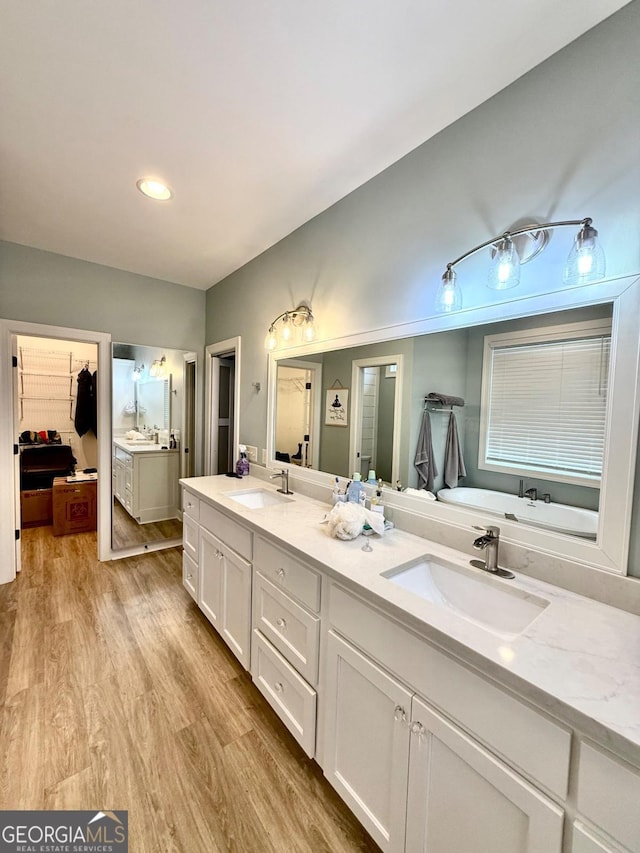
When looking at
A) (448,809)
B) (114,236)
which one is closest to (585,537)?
(448,809)

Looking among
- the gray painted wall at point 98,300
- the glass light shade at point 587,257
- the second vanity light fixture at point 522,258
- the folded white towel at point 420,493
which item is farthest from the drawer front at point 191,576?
the glass light shade at point 587,257

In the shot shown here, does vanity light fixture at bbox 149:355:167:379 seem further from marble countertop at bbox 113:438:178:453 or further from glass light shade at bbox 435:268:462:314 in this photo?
glass light shade at bbox 435:268:462:314

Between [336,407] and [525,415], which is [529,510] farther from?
[336,407]

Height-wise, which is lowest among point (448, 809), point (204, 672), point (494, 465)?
point (204, 672)

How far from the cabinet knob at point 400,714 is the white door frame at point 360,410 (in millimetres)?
909

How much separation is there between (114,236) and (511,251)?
8.57 feet

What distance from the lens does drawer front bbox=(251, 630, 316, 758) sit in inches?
51.6

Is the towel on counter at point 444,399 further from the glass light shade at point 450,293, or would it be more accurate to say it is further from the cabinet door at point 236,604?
the cabinet door at point 236,604

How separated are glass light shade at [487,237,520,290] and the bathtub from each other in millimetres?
778

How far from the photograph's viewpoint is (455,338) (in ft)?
4.75

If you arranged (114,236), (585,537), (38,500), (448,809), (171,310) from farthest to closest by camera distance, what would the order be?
(38,500) → (171,310) → (114,236) → (585,537) → (448,809)

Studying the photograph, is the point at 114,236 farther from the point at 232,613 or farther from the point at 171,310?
the point at 232,613

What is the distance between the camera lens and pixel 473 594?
3.93ft

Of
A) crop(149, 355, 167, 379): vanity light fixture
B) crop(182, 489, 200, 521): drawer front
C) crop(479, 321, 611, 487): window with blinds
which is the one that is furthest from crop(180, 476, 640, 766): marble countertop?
crop(149, 355, 167, 379): vanity light fixture
